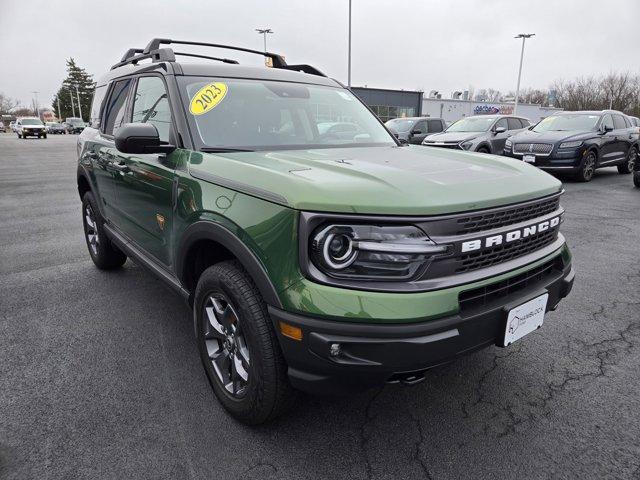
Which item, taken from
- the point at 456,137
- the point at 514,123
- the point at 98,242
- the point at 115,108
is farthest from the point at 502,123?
the point at 98,242

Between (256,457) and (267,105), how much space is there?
2.14 meters

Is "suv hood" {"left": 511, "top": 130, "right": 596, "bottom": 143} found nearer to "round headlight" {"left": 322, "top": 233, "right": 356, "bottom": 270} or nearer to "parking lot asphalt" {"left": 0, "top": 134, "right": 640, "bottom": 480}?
"parking lot asphalt" {"left": 0, "top": 134, "right": 640, "bottom": 480}

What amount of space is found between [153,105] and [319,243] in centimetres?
201

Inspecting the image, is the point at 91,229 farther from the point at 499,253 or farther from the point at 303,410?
the point at 499,253

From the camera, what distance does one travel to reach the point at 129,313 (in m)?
3.62

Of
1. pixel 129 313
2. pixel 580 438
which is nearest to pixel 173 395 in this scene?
pixel 129 313

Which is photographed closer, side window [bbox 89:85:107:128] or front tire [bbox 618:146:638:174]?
side window [bbox 89:85:107:128]

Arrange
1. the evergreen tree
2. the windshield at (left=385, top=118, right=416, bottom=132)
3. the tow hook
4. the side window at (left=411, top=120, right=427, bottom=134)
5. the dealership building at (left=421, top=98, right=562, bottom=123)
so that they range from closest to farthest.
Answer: the tow hook, the side window at (left=411, top=120, right=427, bottom=134), the windshield at (left=385, top=118, right=416, bottom=132), the dealership building at (left=421, top=98, right=562, bottom=123), the evergreen tree

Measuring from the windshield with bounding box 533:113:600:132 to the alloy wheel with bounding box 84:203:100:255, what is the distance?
10.9 metres

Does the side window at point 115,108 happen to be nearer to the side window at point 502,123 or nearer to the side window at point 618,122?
the side window at point 502,123

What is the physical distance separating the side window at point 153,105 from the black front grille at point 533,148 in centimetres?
975

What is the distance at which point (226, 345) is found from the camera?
2.37 m

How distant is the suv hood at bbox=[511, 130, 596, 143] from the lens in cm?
1045

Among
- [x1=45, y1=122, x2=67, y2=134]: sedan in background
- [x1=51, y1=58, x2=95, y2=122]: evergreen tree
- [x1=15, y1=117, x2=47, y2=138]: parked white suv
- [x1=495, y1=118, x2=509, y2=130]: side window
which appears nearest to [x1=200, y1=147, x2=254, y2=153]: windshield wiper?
[x1=495, y1=118, x2=509, y2=130]: side window
